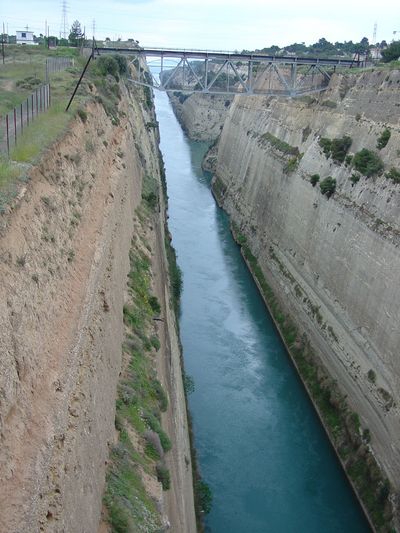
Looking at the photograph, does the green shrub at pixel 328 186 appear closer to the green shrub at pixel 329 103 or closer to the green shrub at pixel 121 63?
the green shrub at pixel 329 103

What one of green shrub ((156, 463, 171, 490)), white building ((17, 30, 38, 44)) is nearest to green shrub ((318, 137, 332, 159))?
green shrub ((156, 463, 171, 490))

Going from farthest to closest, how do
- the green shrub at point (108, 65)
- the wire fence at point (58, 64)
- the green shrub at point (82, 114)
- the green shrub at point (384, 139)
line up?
the green shrub at point (108, 65)
the wire fence at point (58, 64)
the green shrub at point (384, 139)
the green shrub at point (82, 114)

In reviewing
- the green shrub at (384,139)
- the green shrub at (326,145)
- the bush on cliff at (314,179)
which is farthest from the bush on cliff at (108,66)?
the green shrub at (384,139)

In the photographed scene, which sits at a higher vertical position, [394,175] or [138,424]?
[394,175]

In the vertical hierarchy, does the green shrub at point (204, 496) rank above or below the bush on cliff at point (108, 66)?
below

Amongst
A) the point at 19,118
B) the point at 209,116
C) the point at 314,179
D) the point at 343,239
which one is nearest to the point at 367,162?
the point at 343,239

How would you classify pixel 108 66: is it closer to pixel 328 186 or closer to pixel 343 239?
pixel 328 186

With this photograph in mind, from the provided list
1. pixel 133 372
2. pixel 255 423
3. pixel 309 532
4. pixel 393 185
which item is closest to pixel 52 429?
pixel 133 372
